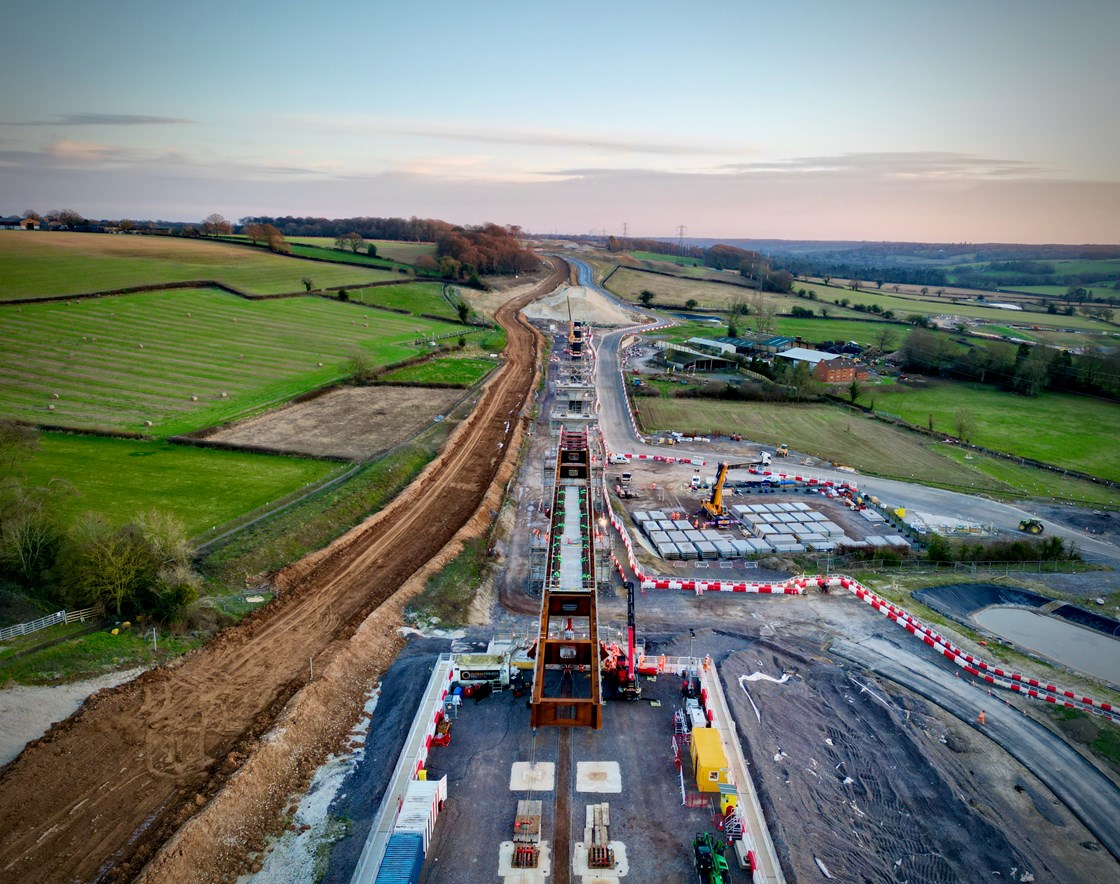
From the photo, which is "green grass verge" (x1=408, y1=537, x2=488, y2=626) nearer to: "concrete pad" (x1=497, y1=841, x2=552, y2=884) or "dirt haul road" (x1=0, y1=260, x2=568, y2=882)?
"dirt haul road" (x1=0, y1=260, x2=568, y2=882)

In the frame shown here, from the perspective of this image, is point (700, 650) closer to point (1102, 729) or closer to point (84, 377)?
point (1102, 729)

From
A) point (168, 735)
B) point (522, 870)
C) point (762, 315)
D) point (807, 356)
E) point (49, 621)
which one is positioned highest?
point (762, 315)

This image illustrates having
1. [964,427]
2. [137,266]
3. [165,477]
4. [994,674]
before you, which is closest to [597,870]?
[994,674]

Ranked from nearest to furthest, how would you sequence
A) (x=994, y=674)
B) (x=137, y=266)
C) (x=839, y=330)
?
1. (x=994, y=674)
2. (x=137, y=266)
3. (x=839, y=330)

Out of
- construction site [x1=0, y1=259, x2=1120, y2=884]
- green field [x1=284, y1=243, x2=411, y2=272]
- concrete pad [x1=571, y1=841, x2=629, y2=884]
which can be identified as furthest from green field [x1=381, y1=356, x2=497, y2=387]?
concrete pad [x1=571, y1=841, x2=629, y2=884]

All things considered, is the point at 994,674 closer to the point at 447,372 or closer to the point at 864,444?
the point at 864,444

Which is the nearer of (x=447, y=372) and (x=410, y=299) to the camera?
(x=447, y=372)
